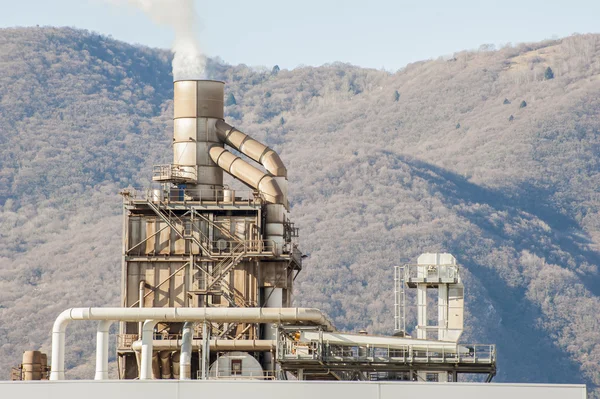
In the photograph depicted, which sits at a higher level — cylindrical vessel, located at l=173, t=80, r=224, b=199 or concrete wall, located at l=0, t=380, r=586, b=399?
cylindrical vessel, located at l=173, t=80, r=224, b=199

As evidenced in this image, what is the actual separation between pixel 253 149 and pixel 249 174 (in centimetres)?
211

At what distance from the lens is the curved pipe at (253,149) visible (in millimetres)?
76062

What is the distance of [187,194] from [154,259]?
4389mm

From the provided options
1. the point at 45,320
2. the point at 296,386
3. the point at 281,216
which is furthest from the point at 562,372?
the point at 296,386

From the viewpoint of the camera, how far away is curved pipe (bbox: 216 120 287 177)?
250 feet

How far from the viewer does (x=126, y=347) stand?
7144 cm

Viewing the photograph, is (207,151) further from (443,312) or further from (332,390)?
(332,390)

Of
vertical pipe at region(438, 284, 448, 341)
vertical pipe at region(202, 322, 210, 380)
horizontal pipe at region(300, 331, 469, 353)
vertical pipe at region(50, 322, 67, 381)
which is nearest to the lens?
vertical pipe at region(50, 322, 67, 381)

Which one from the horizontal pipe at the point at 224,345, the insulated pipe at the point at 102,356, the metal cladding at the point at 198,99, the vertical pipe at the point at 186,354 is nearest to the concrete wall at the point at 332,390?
the insulated pipe at the point at 102,356

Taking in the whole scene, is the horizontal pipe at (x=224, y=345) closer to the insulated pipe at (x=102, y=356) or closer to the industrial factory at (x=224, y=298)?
the industrial factory at (x=224, y=298)

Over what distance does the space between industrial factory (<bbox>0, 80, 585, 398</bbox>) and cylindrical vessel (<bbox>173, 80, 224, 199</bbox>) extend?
0.05 m

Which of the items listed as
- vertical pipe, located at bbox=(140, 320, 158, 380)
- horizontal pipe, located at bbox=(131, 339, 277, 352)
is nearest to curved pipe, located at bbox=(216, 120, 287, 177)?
horizontal pipe, located at bbox=(131, 339, 277, 352)

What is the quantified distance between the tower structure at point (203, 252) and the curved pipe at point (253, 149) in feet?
0.44

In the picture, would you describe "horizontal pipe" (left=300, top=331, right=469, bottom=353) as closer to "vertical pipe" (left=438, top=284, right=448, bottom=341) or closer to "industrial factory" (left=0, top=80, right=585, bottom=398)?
"industrial factory" (left=0, top=80, right=585, bottom=398)
